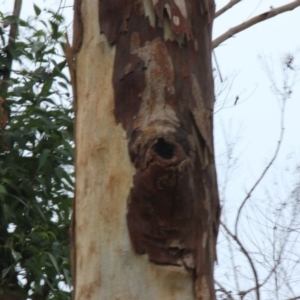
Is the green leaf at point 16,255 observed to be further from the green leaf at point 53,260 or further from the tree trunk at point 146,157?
the tree trunk at point 146,157

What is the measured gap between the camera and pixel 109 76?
4.61ft

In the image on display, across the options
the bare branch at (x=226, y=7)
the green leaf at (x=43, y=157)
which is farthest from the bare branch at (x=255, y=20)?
the green leaf at (x=43, y=157)

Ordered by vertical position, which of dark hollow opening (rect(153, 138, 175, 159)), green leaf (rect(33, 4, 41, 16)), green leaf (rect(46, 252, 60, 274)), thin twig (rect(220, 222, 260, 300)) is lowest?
dark hollow opening (rect(153, 138, 175, 159))

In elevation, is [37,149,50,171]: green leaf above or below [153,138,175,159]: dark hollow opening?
above

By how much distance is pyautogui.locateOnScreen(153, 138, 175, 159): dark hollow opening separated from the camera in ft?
4.06

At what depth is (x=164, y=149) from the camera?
1243 mm

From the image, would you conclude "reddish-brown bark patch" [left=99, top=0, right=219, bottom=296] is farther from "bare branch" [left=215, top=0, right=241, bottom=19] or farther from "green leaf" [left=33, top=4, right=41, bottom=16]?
"green leaf" [left=33, top=4, right=41, bottom=16]

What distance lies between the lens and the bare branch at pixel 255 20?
237 centimetres

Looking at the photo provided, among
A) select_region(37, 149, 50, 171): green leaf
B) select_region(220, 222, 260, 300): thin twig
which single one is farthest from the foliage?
select_region(220, 222, 260, 300): thin twig

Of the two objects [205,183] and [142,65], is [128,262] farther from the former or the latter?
[142,65]

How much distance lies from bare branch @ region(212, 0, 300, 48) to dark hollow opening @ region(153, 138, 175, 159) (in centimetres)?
112

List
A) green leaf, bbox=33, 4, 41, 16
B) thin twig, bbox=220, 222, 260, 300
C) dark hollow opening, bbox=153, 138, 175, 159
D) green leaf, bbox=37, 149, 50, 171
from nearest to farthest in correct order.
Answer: dark hollow opening, bbox=153, 138, 175, 159 → green leaf, bbox=37, 149, 50, 171 → green leaf, bbox=33, 4, 41, 16 → thin twig, bbox=220, 222, 260, 300

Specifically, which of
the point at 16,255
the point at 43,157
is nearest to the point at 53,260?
the point at 16,255

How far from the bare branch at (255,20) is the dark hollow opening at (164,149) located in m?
Result: 1.12
